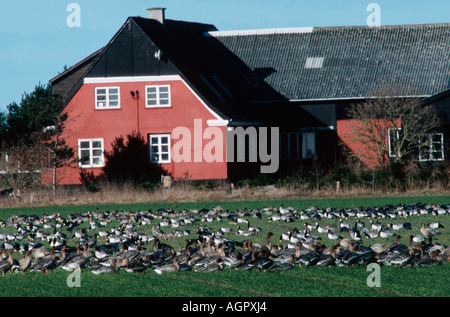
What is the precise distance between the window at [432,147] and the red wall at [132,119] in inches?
435

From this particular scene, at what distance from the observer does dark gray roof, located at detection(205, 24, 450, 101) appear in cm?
5175

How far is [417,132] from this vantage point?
46406 millimetres

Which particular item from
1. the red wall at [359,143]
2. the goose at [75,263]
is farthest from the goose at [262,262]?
the red wall at [359,143]

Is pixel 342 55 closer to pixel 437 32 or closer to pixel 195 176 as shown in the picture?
pixel 437 32

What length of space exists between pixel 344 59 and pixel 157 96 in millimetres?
13256

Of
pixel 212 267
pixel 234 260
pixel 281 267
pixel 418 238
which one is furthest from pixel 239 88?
pixel 281 267

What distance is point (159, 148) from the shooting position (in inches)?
1918

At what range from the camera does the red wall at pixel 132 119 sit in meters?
48.0

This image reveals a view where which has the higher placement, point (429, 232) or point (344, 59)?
point (344, 59)

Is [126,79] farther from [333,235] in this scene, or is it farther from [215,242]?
[215,242]

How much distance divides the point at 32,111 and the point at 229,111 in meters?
12.7

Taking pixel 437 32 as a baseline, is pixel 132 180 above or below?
below

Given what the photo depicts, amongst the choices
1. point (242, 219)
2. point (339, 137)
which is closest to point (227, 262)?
point (242, 219)

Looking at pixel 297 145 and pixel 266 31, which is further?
pixel 266 31
